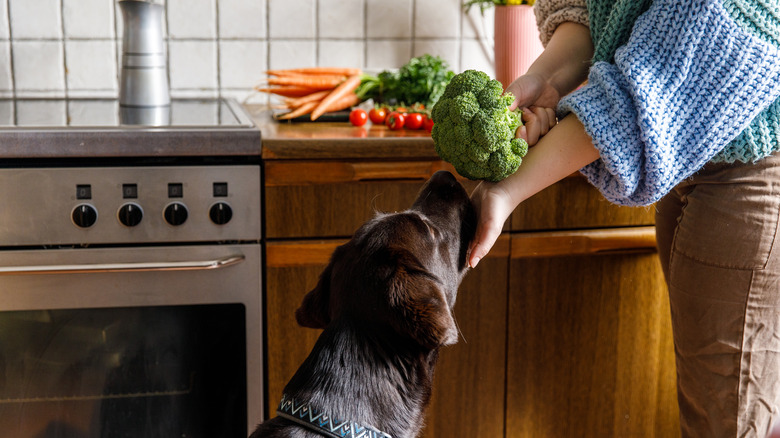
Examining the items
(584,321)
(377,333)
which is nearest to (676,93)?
(377,333)

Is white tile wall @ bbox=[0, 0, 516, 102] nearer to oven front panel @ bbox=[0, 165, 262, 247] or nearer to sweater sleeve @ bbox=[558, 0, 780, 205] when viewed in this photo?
oven front panel @ bbox=[0, 165, 262, 247]

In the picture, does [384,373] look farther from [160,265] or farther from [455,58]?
[455,58]

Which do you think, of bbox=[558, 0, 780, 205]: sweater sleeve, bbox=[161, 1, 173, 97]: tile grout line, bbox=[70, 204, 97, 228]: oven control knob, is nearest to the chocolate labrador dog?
bbox=[558, 0, 780, 205]: sweater sleeve

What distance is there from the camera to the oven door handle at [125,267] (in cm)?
158

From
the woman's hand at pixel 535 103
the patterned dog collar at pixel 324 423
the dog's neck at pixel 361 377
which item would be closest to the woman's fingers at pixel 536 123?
the woman's hand at pixel 535 103

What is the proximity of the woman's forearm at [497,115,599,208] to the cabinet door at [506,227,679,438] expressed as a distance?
0.67 metres

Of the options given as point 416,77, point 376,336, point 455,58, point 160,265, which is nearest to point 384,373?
point 376,336

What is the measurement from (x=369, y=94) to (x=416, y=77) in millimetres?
156

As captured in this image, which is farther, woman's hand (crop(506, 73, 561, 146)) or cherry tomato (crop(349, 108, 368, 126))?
cherry tomato (crop(349, 108, 368, 126))

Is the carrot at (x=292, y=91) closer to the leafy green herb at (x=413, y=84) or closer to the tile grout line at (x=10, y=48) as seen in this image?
the leafy green herb at (x=413, y=84)

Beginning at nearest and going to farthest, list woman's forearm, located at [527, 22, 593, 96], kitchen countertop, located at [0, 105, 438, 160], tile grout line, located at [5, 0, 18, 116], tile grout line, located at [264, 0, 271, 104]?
woman's forearm, located at [527, 22, 593, 96] → kitchen countertop, located at [0, 105, 438, 160] → tile grout line, located at [5, 0, 18, 116] → tile grout line, located at [264, 0, 271, 104]

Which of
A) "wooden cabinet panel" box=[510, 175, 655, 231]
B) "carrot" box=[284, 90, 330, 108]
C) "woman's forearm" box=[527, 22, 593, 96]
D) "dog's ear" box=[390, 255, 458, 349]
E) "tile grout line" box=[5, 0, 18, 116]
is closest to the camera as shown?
"dog's ear" box=[390, 255, 458, 349]

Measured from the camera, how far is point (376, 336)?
3.59ft

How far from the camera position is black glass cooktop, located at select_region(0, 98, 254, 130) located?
1.66 metres
